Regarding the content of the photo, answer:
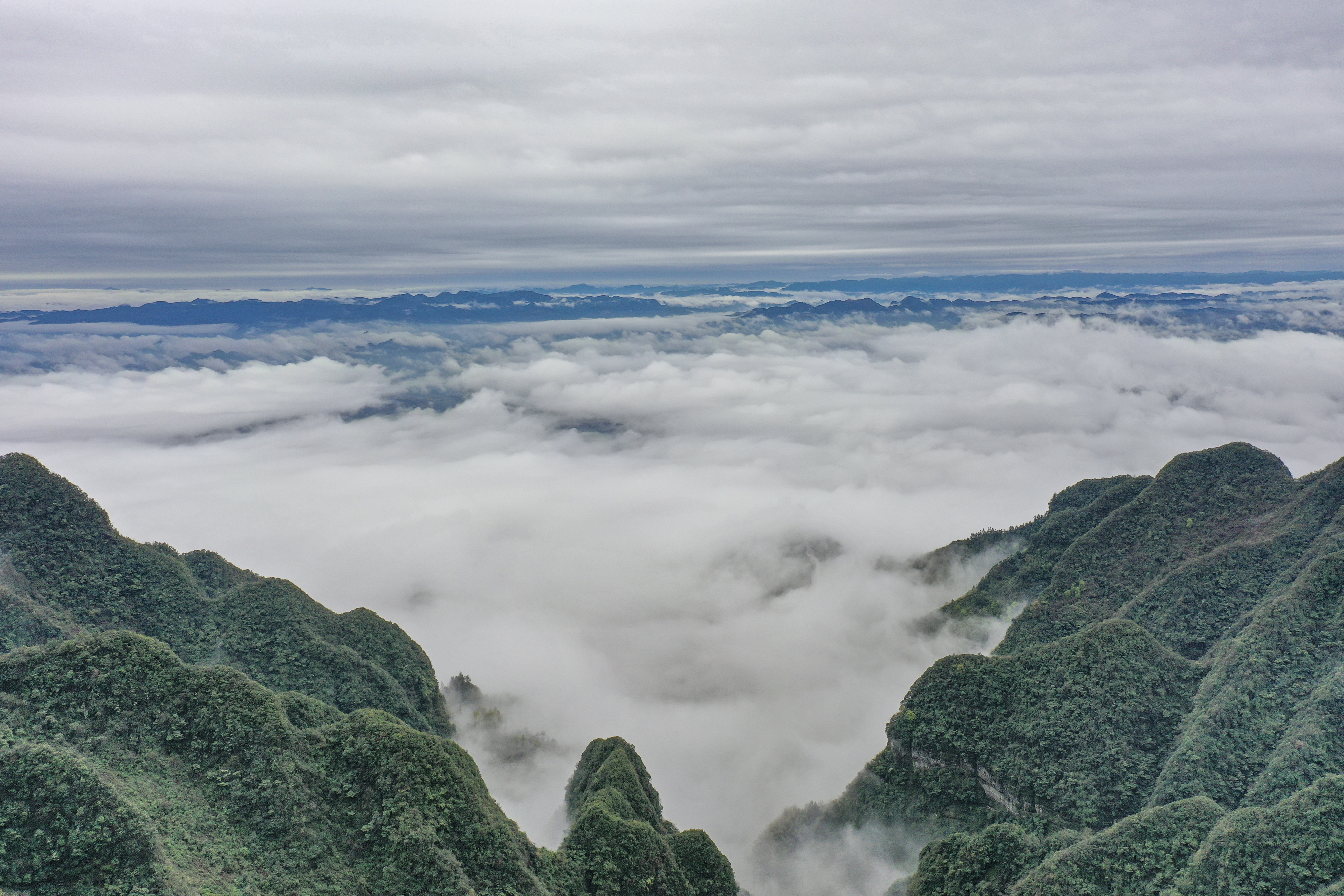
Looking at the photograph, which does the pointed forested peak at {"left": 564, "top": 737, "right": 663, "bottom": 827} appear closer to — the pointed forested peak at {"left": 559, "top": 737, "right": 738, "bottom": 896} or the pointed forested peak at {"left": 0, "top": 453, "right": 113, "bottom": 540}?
the pointed forested peak at {"left": 559, "top": 737, "right": 738, "bottom": 896}

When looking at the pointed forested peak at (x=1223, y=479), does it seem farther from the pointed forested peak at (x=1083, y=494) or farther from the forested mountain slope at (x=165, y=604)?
the forested mountain slope at (x=165, y=604)

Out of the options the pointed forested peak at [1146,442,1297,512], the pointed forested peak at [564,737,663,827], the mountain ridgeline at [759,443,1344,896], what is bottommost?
the pointed forested peak at [564,737,663,827]

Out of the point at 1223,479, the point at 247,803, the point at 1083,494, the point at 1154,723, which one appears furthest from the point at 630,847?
the point at 1083,494

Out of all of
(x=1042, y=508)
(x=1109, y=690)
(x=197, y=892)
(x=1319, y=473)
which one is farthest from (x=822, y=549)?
(x=197, y=892)

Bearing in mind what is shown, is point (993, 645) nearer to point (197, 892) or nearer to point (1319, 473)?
point (1319, 473)

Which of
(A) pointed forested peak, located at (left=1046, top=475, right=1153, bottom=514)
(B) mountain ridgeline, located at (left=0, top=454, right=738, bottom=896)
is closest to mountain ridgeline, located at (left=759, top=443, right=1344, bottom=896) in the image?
(A) pointed forested peak, located at (left=1046, top=475, right=1153, bottom=514)

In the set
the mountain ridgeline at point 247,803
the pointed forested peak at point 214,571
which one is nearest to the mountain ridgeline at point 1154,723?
the mountain ridgeline at point 247,803

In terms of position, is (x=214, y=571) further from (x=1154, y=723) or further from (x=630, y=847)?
(x=1154, y=723)
